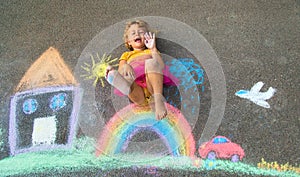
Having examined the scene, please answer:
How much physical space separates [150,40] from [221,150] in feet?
3.41

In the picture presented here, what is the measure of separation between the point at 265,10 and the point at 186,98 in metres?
1.17

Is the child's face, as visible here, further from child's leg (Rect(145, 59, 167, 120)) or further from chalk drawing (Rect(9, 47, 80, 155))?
chalk drawing (Rect(9, 47, 80, 155))

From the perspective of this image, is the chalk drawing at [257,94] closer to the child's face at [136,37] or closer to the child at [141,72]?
the child at [141,72]

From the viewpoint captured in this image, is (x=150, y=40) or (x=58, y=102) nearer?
(x=150, y=40)

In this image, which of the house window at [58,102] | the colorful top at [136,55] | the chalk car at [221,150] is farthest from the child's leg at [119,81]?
the chalk car at [221,150]

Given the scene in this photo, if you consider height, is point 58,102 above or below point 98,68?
below

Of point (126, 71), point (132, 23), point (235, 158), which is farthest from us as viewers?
point (132, 23)

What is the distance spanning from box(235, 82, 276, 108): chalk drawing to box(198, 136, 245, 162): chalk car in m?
0.41

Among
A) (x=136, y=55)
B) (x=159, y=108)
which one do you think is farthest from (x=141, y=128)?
(x=136, y=55)

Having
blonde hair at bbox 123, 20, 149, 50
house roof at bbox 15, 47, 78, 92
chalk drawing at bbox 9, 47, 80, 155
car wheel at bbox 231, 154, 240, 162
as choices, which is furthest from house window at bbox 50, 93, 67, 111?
car wheel at bbox 231, 154, 240, 162

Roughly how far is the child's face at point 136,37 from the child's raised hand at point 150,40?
5cm

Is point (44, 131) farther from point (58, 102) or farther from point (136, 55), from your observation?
point (136, 55)

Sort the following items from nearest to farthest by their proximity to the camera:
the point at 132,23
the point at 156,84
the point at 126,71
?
the point at 156,84 < the point at 126,71 < the point at 132,23

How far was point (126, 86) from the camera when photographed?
2330 mm
